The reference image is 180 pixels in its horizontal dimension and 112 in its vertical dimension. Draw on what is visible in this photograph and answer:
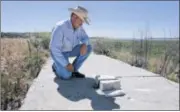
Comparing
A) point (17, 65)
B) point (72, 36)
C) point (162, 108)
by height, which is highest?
point (72, 36)

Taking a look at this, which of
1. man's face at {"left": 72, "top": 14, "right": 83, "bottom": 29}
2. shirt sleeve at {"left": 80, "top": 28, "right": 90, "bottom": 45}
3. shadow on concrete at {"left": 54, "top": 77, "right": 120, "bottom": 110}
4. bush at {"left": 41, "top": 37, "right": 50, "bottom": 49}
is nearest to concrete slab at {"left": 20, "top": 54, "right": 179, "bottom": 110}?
shadow on concrete at {"left": 54, "top": 77, "right": 120, "bottom": 110}

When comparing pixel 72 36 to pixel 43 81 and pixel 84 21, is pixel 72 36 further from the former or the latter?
pixel 43 81

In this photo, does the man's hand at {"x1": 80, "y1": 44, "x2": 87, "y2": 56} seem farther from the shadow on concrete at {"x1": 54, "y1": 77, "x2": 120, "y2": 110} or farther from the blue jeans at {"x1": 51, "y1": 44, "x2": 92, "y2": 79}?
the shadow on concrete at {"x1": 54, "y1": 77, "x2": 120, "y2": 110}

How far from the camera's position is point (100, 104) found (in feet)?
14.0

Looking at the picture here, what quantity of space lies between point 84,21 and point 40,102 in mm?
1730

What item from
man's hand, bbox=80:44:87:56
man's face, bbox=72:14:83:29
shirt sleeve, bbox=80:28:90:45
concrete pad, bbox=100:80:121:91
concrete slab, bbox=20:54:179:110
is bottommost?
concrete slab, bbox=20:54:179:110

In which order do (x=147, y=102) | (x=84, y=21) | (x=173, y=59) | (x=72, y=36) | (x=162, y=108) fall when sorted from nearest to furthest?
(x=162, y=108) < (x=147, y=102) < (x=84, y=21) < (x=72, y=36) < (x=173, y=59)

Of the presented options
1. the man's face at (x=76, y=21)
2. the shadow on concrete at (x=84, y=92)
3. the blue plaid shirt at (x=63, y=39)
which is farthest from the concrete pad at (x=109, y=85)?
the man's face at (x=76, y=21)

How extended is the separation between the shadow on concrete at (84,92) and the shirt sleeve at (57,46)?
0.37 metres

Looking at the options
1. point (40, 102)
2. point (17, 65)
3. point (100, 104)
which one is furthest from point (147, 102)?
point (17, 65)

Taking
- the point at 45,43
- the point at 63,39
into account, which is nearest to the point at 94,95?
the point at 63,39

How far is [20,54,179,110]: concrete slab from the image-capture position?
4.18 m

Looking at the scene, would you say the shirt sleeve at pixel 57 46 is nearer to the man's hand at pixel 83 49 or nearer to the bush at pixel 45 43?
the man's hand at pixel 83 49

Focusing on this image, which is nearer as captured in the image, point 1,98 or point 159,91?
point 1,98
